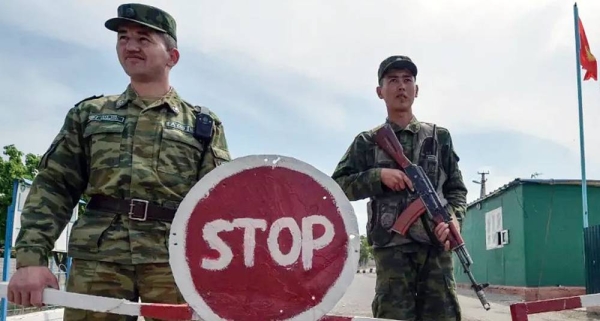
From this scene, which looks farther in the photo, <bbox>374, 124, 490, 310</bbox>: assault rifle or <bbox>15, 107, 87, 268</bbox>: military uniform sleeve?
<bbox>374, 124, 490, 310</bbox>: assault rifle

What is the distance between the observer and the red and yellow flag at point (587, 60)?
13703 mm

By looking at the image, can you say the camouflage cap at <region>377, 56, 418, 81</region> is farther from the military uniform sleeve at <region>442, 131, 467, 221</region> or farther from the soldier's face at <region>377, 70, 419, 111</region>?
the military uniform sleeve at <region>442, 131, 467, 221</region>

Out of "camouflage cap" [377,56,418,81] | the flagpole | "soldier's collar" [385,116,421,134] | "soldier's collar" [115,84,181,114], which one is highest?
the flagpole

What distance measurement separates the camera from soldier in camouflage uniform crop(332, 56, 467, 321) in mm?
3234

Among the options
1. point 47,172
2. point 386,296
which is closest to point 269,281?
point 47,172

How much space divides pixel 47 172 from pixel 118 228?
39 cm

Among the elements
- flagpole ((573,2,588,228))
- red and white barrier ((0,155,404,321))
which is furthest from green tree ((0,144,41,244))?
red and white barrier ((0,155,404,321))

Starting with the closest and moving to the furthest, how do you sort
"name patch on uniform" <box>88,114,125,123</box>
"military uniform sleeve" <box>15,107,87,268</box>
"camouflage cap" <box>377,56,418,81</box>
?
"military uniform sleeve" <box>15,107,87,268</box>
"name patch on uniform" <box>88,114,125,123</box>
"camouflage cap" <box>377,56,418,81</box>

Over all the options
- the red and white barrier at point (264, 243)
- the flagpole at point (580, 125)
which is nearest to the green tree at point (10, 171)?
the flagpole at point (580, 125)

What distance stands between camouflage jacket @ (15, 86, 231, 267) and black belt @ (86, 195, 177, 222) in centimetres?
2

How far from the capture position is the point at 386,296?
3242 mm

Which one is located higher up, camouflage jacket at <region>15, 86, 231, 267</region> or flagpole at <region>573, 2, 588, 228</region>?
flagpole at <region>573, 2, 588, 228</region>

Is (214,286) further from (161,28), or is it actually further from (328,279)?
(161,28)

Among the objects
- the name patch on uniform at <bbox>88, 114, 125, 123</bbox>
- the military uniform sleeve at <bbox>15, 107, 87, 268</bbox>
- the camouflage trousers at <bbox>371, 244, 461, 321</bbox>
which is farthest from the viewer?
the camouflage trousers at <bbox>371, 244, 461, 321</bbox>
